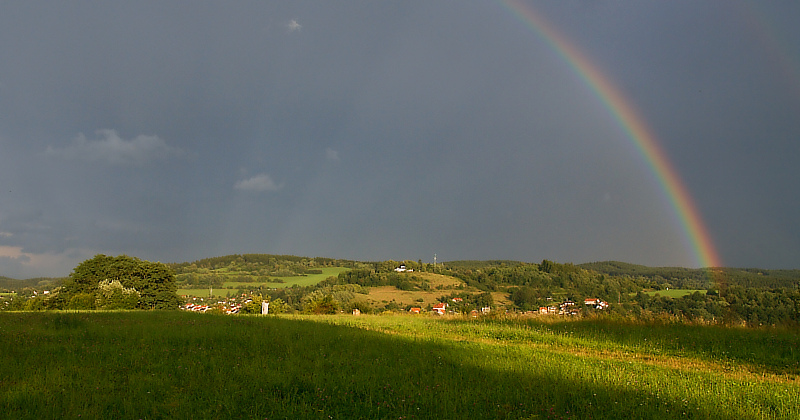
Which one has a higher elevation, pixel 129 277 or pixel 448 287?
pixel 129 277

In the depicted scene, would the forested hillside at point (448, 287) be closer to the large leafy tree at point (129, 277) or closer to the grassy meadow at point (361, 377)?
the large leafy tree at point (129, 277)

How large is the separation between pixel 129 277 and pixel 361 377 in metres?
52.4

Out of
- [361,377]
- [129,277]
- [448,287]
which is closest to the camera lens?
[361,377]

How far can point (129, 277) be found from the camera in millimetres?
48469

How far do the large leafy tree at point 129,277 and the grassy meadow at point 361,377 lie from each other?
125 ft

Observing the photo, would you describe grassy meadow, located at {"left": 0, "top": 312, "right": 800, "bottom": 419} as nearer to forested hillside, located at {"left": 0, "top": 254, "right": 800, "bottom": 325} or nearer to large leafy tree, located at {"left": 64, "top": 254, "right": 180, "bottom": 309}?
forested hillside, located at {"left": 0, "top": 254, "right": 800, "bottom": 325}

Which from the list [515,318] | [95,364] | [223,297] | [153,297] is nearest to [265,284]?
[223,297]

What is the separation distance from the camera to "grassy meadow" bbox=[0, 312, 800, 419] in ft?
19.0

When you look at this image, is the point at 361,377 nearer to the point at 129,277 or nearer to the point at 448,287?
the point at 129,277

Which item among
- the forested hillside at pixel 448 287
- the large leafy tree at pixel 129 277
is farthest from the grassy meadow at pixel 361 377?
the large leafy tree at pixel 129 277

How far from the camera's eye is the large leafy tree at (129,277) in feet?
155

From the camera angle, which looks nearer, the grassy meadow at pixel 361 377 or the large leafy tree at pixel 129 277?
the grassy meadow at pixel 361 377

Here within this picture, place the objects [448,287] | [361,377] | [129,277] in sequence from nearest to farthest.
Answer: [361,377] < [129,277] < [448,287]

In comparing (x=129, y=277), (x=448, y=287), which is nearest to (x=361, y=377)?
(x=129, y=277)
